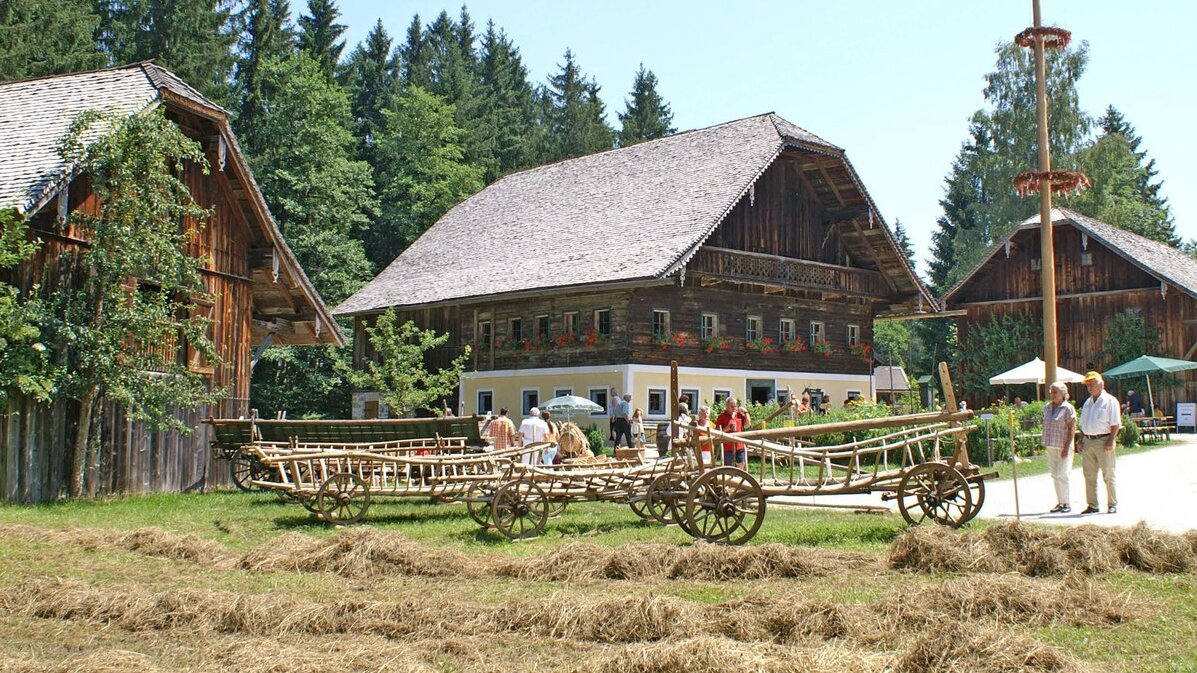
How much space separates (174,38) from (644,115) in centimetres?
3347

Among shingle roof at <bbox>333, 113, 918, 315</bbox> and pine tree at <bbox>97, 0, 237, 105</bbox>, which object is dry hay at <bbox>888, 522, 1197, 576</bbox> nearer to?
shingle roof at <bbox>333, 113, 918, 315</bbox>

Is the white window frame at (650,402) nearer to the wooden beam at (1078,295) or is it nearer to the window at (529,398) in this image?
the window at (529,398)

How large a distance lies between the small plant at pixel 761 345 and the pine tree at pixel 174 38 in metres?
27.3

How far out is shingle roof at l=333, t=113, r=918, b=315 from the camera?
3275 cm

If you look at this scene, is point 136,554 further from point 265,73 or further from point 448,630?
point 265,73

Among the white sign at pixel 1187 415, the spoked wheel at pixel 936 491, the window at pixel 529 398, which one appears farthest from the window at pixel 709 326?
the spoked wheel at pixel 936 491

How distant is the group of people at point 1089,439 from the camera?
14.3 m

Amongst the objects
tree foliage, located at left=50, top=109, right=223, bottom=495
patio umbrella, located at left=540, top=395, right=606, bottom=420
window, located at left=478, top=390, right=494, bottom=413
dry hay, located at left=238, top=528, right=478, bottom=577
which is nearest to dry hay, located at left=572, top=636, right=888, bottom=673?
dry hay, located at left=238, top=528, right=478, bottom=577

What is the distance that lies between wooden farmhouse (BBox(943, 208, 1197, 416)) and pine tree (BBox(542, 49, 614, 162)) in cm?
2848

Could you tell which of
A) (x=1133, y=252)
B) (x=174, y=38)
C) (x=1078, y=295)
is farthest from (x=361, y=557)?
(x=174, y=38)

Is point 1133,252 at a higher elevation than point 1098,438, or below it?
higher

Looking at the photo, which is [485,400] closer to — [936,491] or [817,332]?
[817,332]

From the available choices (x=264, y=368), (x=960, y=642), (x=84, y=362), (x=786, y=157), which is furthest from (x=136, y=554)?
(x=264, y=368)

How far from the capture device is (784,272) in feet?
118
